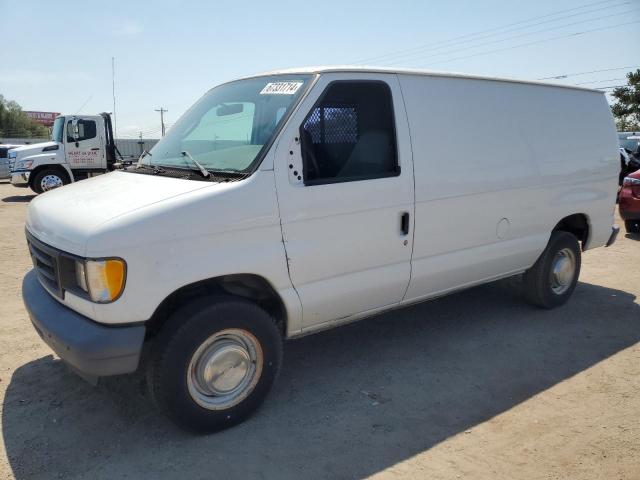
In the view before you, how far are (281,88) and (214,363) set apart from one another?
5.97 feet

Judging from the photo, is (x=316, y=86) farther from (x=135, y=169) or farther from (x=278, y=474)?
(x=278, y=474)

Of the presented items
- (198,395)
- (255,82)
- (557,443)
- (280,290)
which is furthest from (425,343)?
(255,82)

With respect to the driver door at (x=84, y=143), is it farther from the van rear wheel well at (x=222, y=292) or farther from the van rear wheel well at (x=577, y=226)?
the van rear wheel well at (x=222, y=292)

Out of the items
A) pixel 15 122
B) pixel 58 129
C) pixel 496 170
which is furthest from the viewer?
pixel 15 122

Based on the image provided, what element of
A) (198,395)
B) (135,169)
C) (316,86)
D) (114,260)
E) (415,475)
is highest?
(316,86)

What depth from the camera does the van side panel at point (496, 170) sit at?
12.7 feet

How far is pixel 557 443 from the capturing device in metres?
3.09

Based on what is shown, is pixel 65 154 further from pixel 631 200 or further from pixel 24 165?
pixel 631 200

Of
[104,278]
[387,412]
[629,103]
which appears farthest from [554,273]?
[629,103]

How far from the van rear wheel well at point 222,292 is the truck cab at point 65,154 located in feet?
43.0

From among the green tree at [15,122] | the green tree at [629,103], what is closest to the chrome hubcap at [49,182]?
the green tree at [629,103]

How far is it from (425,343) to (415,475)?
1.81m

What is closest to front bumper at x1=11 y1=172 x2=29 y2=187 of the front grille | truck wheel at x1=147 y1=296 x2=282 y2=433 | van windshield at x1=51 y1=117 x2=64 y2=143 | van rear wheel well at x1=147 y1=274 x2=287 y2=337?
van windshield at x1=51 y1=117 x2=64 y2=143

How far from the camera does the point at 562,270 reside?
535cm
